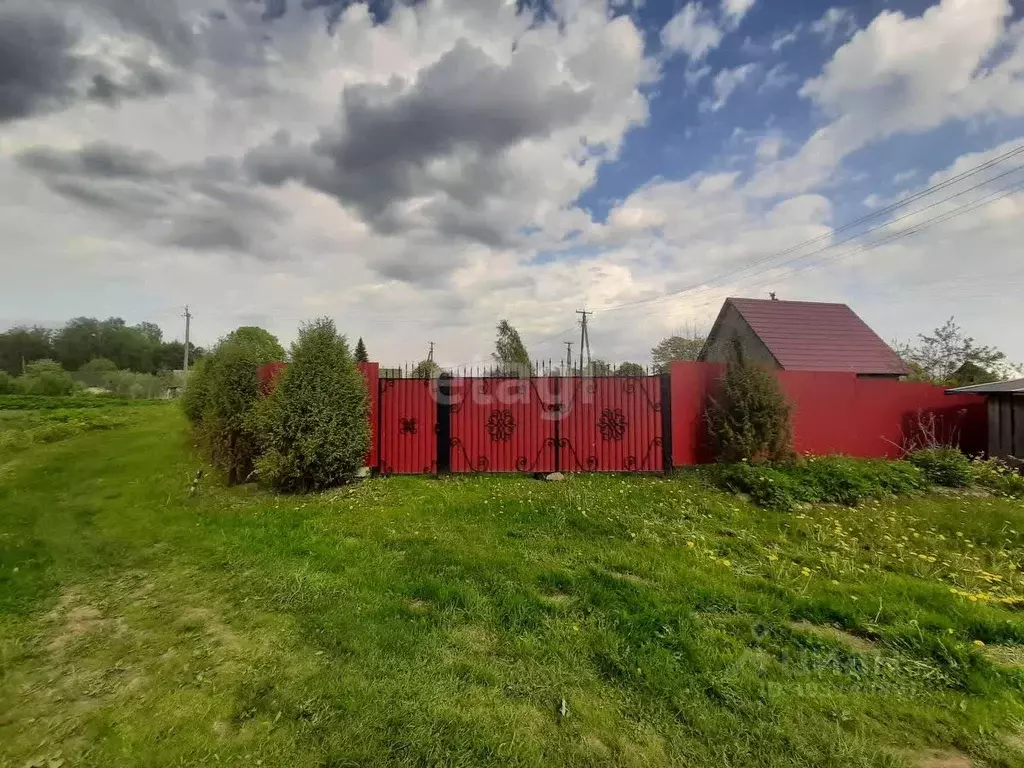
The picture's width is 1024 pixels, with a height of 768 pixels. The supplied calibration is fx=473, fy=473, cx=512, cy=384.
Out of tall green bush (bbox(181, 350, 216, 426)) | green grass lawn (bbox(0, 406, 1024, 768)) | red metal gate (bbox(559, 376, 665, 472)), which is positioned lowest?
green grass lawn (bbox(0, 406, 1024, 768))

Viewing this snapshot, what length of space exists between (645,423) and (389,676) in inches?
262

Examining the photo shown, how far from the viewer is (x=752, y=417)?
7.70 metres

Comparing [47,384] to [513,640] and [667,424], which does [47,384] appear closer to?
[667,424]

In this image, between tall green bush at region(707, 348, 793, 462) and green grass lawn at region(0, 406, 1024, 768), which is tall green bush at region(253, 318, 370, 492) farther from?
tall green bush at region(707, 348, 793, 462)

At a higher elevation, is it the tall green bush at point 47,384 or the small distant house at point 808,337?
the small distant house at point 808,337

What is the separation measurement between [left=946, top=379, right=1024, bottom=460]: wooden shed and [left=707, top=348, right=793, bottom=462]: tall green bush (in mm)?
4631

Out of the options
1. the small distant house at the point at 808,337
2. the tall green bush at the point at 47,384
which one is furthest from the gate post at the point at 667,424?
the tall green bush at the point at 47,384

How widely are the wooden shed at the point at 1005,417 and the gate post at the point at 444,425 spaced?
9.93 metres

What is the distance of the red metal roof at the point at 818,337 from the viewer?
16634mm

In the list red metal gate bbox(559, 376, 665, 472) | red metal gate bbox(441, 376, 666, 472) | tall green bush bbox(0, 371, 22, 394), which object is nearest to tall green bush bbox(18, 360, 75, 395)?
tall green bush bbox(0, 371, 22, 394)

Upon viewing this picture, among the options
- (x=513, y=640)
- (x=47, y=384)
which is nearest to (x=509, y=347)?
(x=513, y=640)

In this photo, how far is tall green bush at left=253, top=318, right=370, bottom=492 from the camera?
22.9ft

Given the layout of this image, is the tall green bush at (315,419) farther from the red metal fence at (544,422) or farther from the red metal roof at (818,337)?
the red metal roof at (818,337)

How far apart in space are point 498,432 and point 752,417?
422 cm
